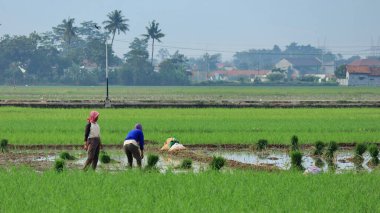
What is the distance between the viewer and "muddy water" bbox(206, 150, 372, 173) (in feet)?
58.8

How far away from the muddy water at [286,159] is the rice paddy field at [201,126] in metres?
1.75

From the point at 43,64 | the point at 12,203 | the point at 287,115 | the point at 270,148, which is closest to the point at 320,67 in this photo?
the point at 43,64

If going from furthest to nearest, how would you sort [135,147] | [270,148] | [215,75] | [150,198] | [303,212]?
[215,75] < [270,148] < [135,147] < [150,198] < [303,212]

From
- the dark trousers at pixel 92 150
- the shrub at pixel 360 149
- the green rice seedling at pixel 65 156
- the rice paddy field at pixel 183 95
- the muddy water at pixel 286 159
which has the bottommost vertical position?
the rice paddy field at pixel 183 95

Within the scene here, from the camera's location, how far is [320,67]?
189750 mm

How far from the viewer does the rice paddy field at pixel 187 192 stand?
36.2 feet

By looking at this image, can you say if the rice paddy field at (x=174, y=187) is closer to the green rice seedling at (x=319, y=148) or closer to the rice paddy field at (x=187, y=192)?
the rice paddy field at (x=187, y=192)

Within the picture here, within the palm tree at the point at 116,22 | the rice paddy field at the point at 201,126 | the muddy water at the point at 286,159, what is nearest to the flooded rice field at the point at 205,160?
the muddy water at the point at 286,159

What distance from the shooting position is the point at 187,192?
40.5 feet

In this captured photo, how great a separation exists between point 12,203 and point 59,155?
8295 millimetres

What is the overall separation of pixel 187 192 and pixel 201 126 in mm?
14871

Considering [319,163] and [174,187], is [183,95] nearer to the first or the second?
[319,163]

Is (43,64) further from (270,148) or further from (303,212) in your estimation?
(303,212)

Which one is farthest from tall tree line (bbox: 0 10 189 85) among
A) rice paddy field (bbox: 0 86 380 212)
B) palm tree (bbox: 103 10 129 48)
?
rice paddy field (bbox: 0 86 380 212)
